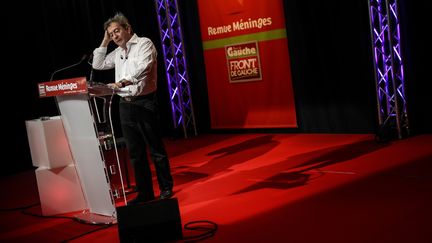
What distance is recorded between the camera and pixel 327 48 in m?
6.85

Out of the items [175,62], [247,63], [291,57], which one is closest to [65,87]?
[291,57]

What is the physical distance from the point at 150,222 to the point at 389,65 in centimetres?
364

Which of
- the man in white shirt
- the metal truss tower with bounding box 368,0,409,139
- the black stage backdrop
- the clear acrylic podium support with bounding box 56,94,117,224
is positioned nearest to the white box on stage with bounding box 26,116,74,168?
the clear acrylic podium support with bounding box 56,94,117,224

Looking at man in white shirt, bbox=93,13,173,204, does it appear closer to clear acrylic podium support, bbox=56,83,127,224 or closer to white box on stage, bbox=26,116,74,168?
clear acrylic podium support, bbox=56,83,127,224

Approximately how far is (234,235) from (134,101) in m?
1.58

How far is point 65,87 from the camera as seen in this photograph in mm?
4250

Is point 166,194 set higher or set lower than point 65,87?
lower

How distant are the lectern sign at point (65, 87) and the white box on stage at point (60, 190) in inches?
35.5

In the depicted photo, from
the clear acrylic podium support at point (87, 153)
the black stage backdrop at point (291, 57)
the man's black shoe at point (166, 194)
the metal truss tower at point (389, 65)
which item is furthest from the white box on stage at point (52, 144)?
the metal truss tower at point (389, 65)

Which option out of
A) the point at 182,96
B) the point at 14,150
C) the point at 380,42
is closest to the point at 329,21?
the point at 380,42

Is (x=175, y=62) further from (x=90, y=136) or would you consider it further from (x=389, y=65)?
(x=90, y=136)

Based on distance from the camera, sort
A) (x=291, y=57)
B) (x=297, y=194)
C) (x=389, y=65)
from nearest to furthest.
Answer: (x=297, y=194) < (x=389, y=65) < (x=291, y=57)

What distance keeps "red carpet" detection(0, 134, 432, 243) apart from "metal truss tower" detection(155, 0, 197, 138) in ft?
4.25

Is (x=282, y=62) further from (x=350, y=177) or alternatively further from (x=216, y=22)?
(x=350, y=177)
